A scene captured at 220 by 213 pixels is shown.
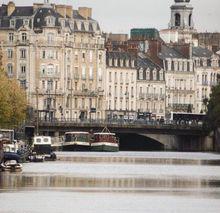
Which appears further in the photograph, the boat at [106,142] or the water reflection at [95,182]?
the boat at [106,142]

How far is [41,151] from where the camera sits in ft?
508

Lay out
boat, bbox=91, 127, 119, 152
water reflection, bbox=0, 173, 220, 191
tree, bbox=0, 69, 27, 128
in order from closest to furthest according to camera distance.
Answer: water reflection, bbox=0, 173, 220, 191, tree, bbox=0, 69, 27, 128, boat, bbox=91, 127, 119, 152

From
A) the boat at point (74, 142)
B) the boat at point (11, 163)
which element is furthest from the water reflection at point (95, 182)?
the boat at point (74, 142)

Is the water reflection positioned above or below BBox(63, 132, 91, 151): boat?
below

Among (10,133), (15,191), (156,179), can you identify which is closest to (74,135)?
(10,133)

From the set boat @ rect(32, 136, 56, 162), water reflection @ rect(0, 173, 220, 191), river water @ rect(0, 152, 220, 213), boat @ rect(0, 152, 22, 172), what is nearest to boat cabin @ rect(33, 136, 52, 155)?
boat @ rect(32, 136, 56, 162)

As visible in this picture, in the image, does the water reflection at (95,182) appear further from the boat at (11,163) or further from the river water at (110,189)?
the boat at (11,163)

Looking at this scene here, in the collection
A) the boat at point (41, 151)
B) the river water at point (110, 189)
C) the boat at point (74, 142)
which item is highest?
the boat at point (74, 142)

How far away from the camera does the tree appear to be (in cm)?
16700

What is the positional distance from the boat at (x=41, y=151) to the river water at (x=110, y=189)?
8415mm

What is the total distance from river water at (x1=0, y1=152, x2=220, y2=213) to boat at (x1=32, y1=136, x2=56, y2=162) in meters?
8.42

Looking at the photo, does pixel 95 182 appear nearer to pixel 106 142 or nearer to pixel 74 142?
pixel 106 142

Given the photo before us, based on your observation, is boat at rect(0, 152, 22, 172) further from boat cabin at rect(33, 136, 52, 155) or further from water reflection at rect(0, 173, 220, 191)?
boat cabin at rect(33, 136, 52, 155)

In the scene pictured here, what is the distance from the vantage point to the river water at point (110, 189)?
8881 cm
